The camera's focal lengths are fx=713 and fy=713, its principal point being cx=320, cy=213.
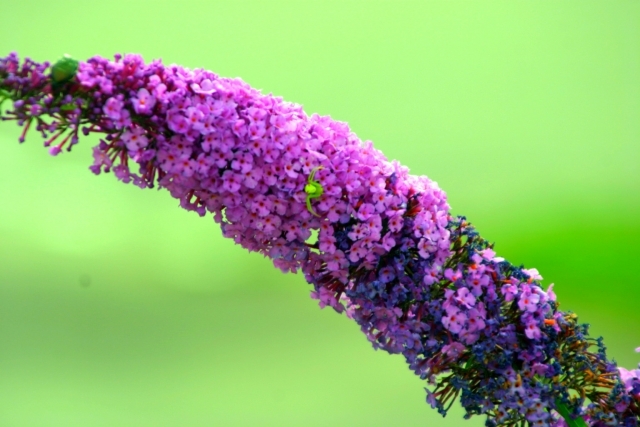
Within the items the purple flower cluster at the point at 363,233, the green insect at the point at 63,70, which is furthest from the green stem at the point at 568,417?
the green insect at the point at 63,70

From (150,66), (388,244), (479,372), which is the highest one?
(150,66)

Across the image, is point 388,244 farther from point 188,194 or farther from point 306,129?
point 188,194

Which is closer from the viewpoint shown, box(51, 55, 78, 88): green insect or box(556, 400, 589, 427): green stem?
box(51, 55, 78, 88): green insect

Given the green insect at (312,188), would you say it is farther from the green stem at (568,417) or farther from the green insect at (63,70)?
the green stem at (568,417)

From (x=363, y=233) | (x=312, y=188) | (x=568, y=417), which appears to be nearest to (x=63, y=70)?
(x=312, y=188)

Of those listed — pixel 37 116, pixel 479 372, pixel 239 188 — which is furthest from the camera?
pixel 479 372

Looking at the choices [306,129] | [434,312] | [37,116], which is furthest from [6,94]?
[434,312]

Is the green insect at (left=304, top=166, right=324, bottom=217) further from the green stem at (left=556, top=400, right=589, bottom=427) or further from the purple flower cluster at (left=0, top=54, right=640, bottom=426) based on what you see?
the green stem at (left=556, top=400, right=589, bottom=427)

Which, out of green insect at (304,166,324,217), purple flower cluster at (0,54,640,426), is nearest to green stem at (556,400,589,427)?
purple flower cluster at (0,54,640,426)
